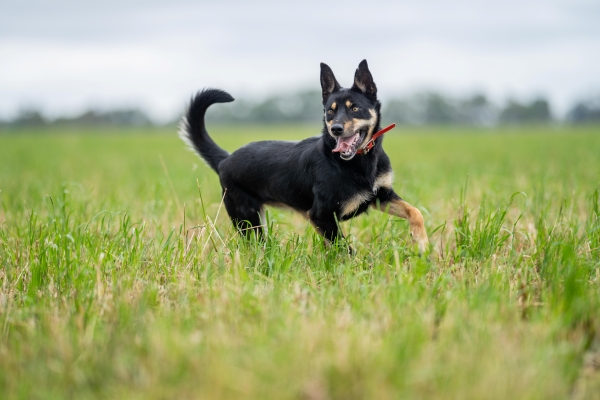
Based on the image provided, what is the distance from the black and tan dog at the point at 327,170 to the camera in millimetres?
4184

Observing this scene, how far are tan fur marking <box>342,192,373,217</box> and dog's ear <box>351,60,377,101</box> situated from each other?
93cm

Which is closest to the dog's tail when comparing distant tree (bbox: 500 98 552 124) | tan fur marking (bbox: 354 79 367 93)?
tan fur marking (bbox: 354 79 367 93)

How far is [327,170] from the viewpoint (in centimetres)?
427

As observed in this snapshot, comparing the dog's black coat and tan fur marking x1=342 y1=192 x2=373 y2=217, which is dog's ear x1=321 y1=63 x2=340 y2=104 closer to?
the dog's black coat

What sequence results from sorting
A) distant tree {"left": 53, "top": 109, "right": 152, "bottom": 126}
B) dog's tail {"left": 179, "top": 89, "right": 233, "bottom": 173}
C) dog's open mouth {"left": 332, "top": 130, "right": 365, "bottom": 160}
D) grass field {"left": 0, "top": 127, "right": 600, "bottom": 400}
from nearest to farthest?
grass field {"left": 0, "top": 127, "right": 600, "bottom": 400} → dog's open mouth {"left": 332, "top": 130, "right": 365, "bottom": 160} → dog's tail {"left": 179, "top": 89, "right": 233, "bottom": 173} → distant tree {"left": 53, "top": 109, "right": 152, "bottom": 126}

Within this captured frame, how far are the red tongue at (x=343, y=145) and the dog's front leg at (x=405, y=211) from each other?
53 centimetres

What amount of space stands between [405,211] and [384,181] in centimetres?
31

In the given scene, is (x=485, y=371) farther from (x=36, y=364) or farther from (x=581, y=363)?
(x=36, y=364)

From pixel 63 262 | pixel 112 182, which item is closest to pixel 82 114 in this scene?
pixel 112 182

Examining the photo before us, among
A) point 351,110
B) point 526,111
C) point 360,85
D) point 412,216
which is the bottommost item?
point 526,111

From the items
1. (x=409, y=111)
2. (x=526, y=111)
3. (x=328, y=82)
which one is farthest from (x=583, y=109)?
(x=328, y=82)

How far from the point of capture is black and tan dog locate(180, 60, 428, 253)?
418 cm

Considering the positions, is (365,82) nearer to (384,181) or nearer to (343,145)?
(343,145)

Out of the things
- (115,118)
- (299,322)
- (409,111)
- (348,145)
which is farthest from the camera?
(409,111)
